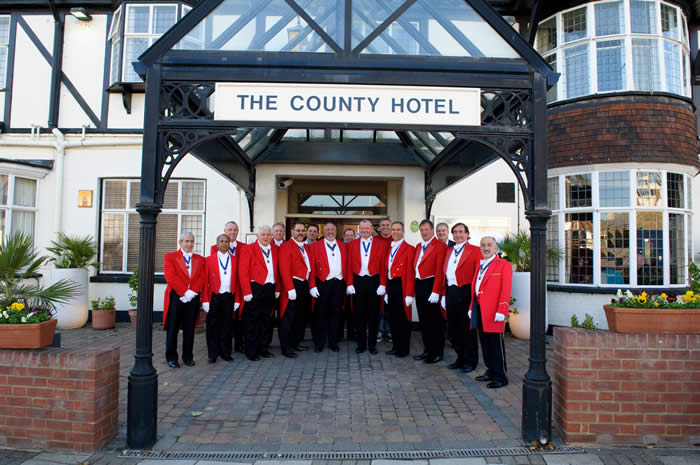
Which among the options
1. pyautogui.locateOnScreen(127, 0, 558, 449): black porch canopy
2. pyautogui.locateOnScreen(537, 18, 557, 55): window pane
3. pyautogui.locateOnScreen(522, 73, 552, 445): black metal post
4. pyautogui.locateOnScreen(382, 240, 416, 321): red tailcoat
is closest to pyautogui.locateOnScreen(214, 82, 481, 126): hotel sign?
pyautogui.locateOnScreen(127, 0, 558, 449): black porch canopy

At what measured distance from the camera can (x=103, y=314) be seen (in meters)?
8.45

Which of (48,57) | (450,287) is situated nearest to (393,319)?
(450,287)

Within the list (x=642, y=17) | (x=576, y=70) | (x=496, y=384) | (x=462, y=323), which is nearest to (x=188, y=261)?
(x=462, y=323)

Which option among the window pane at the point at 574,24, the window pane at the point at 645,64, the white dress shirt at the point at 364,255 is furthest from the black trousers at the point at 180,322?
the window pane at the point at 645,64

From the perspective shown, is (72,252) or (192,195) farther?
(192,195)

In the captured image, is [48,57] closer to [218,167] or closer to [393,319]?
[218,167]

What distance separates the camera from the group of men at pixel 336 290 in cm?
555

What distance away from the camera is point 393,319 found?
6531 mm

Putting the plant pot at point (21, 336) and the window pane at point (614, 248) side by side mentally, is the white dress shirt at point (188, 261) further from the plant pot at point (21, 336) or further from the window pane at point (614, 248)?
the window pane at point (614, 248)

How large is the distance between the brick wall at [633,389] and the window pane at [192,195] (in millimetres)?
7564

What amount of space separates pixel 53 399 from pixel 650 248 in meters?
8.57

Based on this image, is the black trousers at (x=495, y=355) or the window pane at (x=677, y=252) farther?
the window pane at (x=677, y=252)

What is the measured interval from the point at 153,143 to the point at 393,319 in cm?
406

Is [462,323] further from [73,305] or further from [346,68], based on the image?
[73,305]
